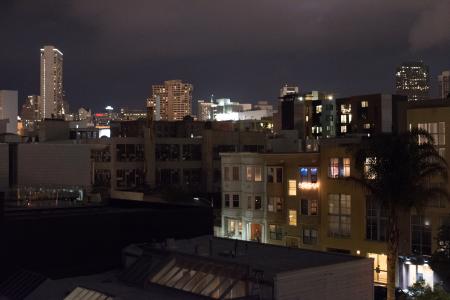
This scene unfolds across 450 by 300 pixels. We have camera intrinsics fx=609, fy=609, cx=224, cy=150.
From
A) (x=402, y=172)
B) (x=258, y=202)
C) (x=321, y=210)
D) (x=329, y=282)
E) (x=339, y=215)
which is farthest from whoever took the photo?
(x=258, y=202)

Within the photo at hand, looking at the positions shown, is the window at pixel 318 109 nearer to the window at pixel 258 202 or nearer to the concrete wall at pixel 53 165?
the window at pixel 258 202

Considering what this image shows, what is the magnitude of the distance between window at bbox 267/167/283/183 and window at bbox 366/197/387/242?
11284mm

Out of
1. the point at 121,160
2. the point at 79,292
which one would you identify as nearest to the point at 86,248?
the point at 79,292

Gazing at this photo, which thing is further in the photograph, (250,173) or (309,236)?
(250,173)

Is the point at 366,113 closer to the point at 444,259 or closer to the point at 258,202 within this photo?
the point at 258,202

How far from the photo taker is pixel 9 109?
151125mm

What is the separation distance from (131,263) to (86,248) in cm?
268

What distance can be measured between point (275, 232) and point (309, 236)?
483 centimetres

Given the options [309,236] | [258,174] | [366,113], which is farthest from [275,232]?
[366,113]

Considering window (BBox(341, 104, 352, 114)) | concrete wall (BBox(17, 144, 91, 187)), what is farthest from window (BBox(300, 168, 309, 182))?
window (BBox(341, 104, 352, 114))

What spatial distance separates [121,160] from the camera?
303 feet

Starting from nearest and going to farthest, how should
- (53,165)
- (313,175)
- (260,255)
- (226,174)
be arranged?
(260,255) → (53,165) → (313,175) → (226,174)

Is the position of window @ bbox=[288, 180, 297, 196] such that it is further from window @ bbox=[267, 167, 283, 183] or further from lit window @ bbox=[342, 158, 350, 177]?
lit window @ bbox=[342, 158, 350, 177]

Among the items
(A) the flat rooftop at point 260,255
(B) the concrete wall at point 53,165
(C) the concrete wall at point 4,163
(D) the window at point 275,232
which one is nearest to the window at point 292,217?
(D) the window at point 275,232
